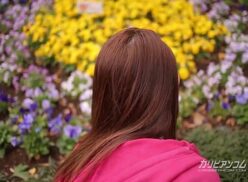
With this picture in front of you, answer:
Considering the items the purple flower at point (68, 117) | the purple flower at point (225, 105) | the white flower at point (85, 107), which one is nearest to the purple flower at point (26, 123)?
the purple flower at point (68, 117)

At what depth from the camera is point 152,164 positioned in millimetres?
1539

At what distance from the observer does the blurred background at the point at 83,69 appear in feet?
11.5

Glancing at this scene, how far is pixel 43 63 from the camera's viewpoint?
4324 mm

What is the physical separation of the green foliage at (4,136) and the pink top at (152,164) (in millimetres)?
2027

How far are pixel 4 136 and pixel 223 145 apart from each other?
159 cm

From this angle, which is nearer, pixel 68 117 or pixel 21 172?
pixel 21 172

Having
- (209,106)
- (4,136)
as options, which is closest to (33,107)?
(4,136)

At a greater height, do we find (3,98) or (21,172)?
(3,98)

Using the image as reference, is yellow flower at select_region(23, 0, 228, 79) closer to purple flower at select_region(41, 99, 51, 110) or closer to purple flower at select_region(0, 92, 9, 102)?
purple flower at select_region(41, 99, 51, 110)

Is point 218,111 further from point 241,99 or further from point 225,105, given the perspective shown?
point 241,99

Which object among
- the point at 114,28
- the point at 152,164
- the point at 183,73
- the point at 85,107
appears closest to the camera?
the point at 152,164

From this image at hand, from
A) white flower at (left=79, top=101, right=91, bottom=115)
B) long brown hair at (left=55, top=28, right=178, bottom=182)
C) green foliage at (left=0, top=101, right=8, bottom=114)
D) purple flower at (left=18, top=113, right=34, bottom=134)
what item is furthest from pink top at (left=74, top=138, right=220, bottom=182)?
green foliage at (left=0, top=101, right=8, bottom=114)

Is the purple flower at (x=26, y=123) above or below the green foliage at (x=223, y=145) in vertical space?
above

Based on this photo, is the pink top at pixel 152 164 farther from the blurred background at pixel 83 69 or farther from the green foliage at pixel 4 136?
the green foliage at pixel 4 136
